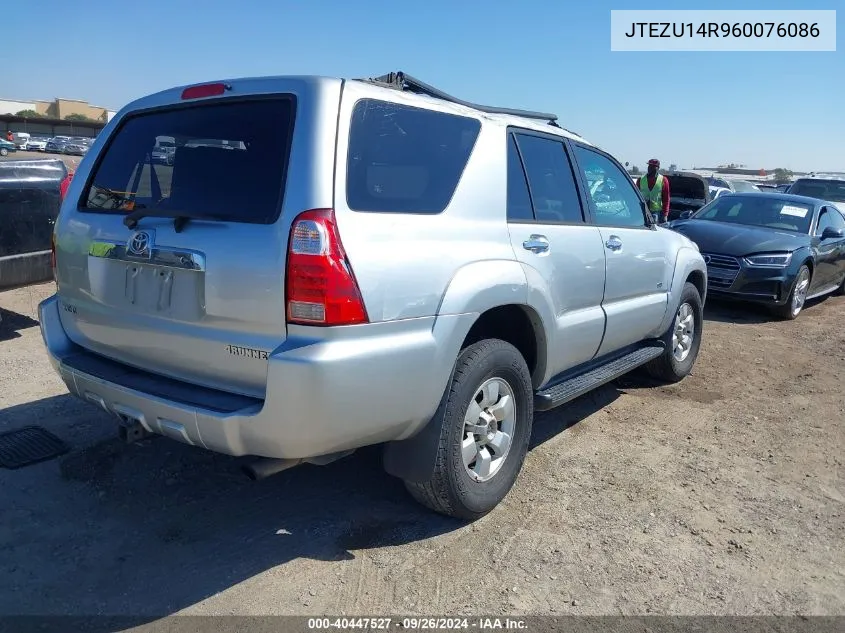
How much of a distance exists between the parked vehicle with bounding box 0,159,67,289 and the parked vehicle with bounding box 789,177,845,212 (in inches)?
561

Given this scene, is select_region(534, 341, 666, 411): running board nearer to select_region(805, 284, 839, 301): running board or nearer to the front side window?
the front side window

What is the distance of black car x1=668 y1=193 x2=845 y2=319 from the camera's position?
8.41 m

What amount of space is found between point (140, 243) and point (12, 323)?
14.4 feet

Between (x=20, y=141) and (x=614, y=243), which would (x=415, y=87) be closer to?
(x=614, y=243)

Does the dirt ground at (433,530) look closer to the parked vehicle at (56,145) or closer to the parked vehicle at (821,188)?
the parked vehicle at (821,188)

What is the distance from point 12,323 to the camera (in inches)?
249

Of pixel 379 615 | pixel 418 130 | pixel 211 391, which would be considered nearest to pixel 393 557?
pixel 379 615

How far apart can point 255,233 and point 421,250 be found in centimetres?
66

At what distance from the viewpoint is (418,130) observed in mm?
3045

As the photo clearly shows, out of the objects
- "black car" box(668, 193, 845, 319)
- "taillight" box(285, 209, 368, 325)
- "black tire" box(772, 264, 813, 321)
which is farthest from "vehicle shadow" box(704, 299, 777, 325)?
"taillight" box(285, 209, 368, 325)

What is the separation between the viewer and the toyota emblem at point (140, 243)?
2809mm

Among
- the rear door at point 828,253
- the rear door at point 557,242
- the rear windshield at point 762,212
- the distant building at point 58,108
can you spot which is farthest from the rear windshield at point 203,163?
the distant building at point 58,108

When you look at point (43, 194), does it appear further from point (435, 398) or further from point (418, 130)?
point (435, 398)

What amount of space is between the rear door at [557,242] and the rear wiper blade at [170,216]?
1449 mm
